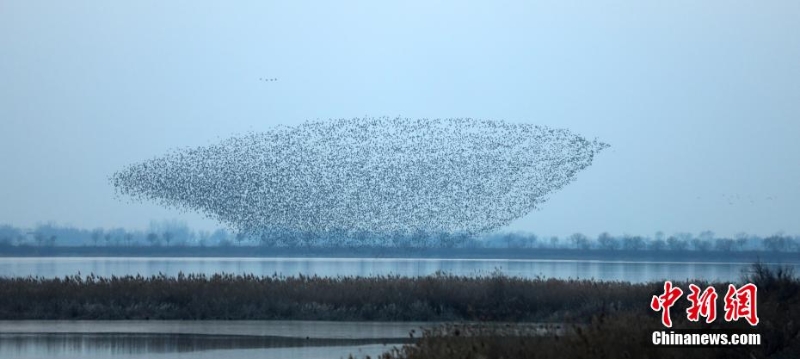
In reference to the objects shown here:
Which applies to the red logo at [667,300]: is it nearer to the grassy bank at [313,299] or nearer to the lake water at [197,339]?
the lake water at [197,339]

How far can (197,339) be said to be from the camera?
80.8 ft

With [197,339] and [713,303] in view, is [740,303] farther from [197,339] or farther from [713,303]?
[197,339]

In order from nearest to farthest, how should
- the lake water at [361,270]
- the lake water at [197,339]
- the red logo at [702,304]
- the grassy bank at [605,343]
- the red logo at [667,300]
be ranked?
1. the grassy bank at [605,343]
2. the red logo at [667,300]
3. the red logo at [702,304]
4. the lake water at [197,339]
5. the lake water at [361,270]

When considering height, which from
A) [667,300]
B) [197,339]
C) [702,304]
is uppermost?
[667,300]


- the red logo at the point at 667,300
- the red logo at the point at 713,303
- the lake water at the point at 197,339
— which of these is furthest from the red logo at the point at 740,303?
the lake water at the point at 197,339

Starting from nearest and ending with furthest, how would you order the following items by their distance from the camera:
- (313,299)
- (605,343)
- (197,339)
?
(605,343)
(197,339)
(313,299)

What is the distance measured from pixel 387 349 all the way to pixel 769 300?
9.26 metres

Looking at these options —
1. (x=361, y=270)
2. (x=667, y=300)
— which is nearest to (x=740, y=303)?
(x=667, y=300)

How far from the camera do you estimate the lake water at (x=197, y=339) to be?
21.4 metres

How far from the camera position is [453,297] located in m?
33.5

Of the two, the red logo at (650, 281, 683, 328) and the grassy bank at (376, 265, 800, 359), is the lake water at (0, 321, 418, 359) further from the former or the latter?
the red logo at (650, 281, 683, 328)

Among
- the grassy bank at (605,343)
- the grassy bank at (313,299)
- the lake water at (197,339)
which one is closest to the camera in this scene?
the grassy bank at (605,343)

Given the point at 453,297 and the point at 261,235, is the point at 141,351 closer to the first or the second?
the point at 453,297

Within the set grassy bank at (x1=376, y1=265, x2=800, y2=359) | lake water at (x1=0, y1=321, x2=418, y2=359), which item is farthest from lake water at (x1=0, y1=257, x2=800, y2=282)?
grassy bank at (x1=376, y1=265, x2=800, y2=359)
